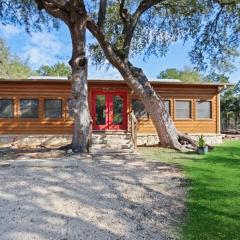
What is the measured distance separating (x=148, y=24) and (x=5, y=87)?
7.35m

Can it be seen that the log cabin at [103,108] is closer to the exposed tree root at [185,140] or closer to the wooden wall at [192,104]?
the wooden wall at [192,104]

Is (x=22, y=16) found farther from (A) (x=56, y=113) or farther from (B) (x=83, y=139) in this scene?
(B) (x=83, y=139)

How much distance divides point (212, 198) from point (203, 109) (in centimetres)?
1360

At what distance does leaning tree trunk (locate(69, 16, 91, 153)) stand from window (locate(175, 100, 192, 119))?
7.21 m

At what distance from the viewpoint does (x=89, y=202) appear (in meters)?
6.87

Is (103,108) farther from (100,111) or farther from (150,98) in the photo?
(150,98)

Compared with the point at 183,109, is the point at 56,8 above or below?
above

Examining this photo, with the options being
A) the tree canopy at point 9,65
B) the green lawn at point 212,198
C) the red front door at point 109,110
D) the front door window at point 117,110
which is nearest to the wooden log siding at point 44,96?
the red front door at point 109,110

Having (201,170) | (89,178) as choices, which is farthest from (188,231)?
(201,170)

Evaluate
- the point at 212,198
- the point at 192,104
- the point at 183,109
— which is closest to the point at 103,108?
the point at 183,109

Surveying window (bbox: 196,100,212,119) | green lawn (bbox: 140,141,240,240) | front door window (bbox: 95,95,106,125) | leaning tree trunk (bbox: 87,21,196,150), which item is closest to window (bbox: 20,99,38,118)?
front door window (bbox: 95,95,106,125)

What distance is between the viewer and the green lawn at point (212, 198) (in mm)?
5477

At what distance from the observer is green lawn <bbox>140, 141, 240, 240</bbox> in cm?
548

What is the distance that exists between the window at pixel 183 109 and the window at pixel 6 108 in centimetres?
796
